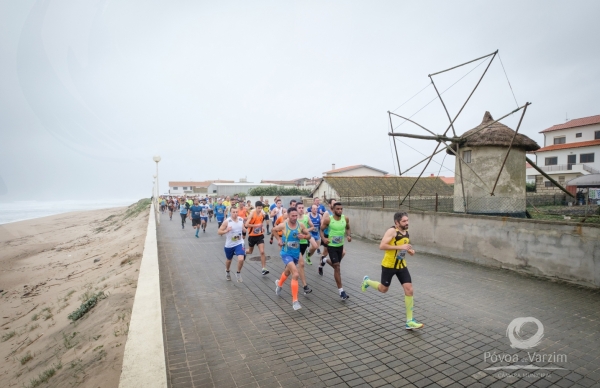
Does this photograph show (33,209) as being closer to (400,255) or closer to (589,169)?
(400,255)

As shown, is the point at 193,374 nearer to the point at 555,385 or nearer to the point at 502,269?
the point at 555,385

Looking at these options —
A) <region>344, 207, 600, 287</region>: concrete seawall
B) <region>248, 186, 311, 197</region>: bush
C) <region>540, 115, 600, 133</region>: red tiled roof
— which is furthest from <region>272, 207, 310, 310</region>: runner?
<region>540, 115, 600, 133</region>: red tiled roof

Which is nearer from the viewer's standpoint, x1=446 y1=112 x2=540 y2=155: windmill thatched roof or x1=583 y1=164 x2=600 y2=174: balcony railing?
x1=446 y1=112 x2=540 y2=155: windmill thatched roof

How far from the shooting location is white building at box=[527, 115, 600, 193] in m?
39.9

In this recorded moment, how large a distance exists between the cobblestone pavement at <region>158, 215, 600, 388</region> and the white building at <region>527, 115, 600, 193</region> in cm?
3877

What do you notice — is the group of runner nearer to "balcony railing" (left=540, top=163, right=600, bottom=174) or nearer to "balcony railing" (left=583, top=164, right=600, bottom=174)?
"balcony railing" (left=583, top=164, right=600, bottom=174)

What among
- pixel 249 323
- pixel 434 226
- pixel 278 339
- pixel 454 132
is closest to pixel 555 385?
pixel 278 339

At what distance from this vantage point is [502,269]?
9125 millimetres

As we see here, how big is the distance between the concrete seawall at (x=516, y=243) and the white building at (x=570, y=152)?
34.5 metres

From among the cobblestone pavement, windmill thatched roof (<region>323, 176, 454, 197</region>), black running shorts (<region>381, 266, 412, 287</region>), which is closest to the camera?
the cobblestone pavement

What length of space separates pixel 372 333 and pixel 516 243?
609cm

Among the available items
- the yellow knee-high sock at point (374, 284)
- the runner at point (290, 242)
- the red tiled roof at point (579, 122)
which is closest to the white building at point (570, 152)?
the red tiled roof at point (579, 122)

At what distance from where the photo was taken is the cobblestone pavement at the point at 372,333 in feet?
12.7

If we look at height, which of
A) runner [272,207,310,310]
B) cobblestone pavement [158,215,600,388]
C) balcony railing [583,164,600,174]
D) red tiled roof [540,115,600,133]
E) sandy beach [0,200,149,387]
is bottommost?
sandy beach [0,200,149,387]
